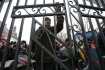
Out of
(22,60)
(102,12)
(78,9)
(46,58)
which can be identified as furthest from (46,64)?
(102,12)

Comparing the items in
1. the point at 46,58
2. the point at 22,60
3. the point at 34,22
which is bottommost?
the point at 22,60

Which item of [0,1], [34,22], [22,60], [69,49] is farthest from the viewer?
[22,60]

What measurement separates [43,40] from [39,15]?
581 mm

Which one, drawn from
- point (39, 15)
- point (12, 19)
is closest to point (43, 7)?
point (39, 15)

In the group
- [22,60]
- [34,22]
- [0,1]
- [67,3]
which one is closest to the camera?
[34,22]

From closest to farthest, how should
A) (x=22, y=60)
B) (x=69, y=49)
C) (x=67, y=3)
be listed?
(x=69, y=49) < (x=67, y=3) < (x=22, y=60)

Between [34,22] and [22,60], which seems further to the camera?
[22,60]

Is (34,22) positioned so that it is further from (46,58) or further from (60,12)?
(46,58)

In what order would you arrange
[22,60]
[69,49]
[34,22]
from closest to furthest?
1. [69,49]
2. [34,22]
3. [22,60]

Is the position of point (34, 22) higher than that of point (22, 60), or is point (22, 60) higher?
point (34, 22)

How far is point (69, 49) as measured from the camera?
1.49m

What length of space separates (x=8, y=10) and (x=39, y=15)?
629mm

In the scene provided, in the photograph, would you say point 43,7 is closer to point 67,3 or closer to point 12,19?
point 67,3

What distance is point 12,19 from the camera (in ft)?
5.66
